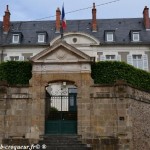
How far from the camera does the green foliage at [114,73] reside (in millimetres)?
18844

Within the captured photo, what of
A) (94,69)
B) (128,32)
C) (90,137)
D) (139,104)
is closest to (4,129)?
(90,137)

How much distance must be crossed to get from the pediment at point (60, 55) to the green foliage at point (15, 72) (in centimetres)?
82

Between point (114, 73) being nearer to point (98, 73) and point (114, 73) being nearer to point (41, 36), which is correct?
point (98, 73)

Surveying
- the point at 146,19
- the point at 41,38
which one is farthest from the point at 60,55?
the point at 146,19

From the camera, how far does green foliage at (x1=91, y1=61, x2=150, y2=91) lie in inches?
742

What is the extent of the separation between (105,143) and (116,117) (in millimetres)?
1380

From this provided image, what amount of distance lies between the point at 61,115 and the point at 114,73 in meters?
3.44

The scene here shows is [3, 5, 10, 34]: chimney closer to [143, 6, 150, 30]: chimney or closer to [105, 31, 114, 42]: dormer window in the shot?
[105, 31, 114, 42]: dormer window

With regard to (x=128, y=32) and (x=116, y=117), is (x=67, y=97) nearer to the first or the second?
(x=116, y=117)

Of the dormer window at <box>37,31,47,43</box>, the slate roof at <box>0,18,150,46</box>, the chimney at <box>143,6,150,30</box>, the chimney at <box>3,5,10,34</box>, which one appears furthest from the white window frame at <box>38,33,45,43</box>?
the chimney at <box>143,6,150,30</box>

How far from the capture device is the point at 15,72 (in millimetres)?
19188

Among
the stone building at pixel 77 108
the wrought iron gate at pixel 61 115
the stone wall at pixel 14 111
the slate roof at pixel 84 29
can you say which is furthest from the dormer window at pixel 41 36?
the stone wall at pixel 14 111

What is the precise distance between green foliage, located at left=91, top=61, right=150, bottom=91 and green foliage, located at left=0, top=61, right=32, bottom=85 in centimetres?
335

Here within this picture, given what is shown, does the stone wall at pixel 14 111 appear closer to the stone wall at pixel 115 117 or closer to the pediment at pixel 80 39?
the stone wall at pixel 115 117
